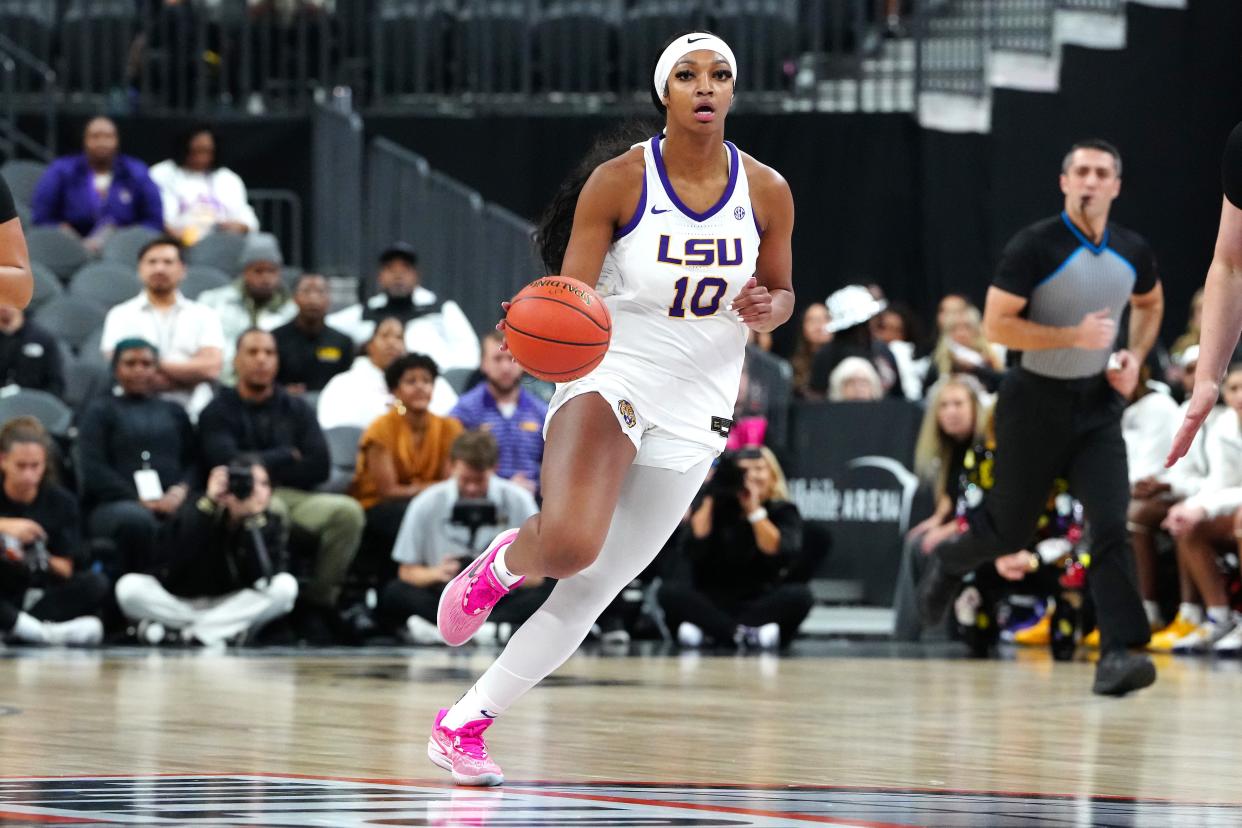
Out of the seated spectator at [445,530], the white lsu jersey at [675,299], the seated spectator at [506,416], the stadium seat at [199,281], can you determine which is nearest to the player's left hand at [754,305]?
the white lsu jersey at [675,299]

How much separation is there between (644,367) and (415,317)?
28.7 feet

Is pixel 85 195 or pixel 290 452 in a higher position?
pixel 85 195

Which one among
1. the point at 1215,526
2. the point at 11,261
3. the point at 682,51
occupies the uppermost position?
the point at 682,51

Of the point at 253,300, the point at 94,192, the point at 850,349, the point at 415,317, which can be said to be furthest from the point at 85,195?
the point at 850,349

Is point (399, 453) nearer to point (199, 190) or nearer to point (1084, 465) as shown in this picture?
point (199, 190)

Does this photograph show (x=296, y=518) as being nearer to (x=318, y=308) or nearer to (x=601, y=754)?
(x=318, y=308)

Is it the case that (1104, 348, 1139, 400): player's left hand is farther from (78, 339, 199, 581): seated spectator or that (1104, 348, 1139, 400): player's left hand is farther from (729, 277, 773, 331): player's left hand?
(78, 339, 199, 581): seated spectator

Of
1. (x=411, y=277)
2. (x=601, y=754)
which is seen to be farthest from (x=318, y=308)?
(x=601, y=754)

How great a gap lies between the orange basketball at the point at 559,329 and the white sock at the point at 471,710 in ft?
2.80

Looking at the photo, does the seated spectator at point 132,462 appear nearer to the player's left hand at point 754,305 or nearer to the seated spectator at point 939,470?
the seated spectator at point 939,470

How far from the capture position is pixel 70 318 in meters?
13.5

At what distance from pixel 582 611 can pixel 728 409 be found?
2.30 ft

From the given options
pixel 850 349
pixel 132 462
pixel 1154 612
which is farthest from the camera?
pixel 850 349

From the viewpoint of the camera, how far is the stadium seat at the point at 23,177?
15328 millimetres
